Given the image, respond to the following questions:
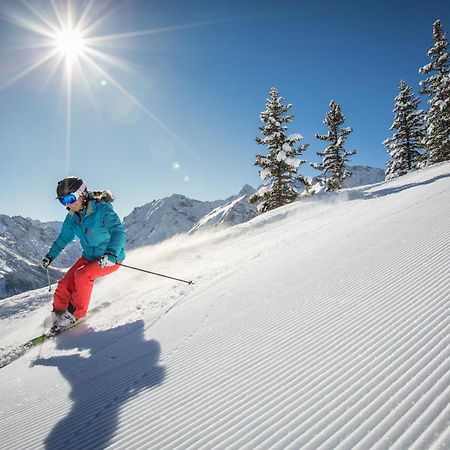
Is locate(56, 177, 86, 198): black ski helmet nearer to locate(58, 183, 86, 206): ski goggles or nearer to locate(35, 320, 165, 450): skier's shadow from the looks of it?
locate(58, 183, 86, 206): ski goggles

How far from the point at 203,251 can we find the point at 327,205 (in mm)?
7411

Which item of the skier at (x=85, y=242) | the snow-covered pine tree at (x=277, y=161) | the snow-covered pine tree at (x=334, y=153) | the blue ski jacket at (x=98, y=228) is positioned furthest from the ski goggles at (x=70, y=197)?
the snow-covered pine tree at (x=334, y=153)

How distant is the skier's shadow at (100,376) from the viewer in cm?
262

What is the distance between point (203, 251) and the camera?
11727 mm

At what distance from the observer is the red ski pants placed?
18.4 feet

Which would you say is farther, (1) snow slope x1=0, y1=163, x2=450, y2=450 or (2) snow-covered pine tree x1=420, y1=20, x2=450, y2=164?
(2) snow-covered pine tree x1=420, y1=20, x2=450, y2=164

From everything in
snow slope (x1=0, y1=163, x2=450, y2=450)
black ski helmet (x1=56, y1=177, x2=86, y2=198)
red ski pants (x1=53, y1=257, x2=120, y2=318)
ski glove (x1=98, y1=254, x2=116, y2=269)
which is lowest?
snow slope (x1=0, y1=163, x2=450, y2=450)

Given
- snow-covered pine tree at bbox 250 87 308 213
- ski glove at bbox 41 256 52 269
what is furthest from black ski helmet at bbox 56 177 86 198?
snow-covered pine tree at bbox 250 87 308 213

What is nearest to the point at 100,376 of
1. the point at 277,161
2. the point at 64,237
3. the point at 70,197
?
the point at 70,197

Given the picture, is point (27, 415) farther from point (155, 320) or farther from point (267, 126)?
point (267, 126)

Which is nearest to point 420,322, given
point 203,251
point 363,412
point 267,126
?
point 363,412

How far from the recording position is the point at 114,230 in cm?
579

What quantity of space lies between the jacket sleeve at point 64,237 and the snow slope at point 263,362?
137cm

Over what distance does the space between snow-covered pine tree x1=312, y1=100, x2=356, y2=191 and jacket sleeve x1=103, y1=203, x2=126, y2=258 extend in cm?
3112
